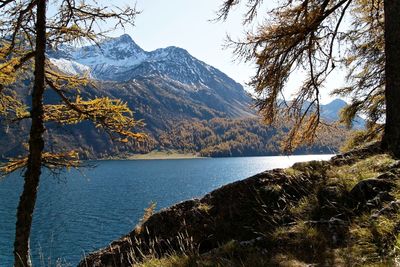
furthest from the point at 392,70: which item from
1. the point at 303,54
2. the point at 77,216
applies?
the point at 77,216

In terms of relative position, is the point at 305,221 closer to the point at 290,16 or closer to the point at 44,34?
the point at 290,16

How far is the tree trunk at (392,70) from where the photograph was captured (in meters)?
6.77

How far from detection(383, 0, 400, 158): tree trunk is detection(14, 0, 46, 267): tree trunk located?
775 centimetres

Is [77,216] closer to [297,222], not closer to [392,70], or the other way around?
[392,70]

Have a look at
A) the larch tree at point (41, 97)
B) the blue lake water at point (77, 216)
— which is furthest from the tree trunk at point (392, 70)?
the blue lake water at point (77, 216)

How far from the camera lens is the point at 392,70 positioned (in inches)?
273

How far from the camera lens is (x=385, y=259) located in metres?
3.07

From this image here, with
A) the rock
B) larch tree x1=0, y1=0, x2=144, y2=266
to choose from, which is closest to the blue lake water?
larch tree x1=0, y1=0, x2=144, y2=266

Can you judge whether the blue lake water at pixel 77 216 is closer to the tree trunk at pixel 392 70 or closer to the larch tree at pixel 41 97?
the larch tree at pixel 41 97

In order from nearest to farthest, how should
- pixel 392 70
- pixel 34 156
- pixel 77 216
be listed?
pixel 392 70 → pixel 34 156 → pixel 77 216

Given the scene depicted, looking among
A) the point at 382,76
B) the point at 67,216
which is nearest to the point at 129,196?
the point at 67,216

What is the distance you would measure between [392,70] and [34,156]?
8.13m

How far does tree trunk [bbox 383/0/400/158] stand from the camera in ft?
22.2

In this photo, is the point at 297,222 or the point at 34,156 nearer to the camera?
the point at 297,222
